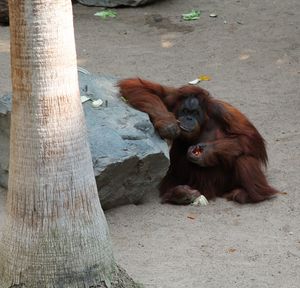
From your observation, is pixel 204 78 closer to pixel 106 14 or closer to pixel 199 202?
pixel 106 14

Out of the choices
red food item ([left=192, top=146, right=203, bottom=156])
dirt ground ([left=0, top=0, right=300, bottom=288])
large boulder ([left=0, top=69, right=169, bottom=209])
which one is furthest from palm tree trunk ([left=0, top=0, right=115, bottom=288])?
red food item ([left=192, top=146, right=203, bottom=156])

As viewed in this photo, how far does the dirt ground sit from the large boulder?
6.7 inches

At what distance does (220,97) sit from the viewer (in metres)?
7.48

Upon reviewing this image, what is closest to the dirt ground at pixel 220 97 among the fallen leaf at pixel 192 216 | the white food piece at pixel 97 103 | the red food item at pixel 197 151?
the fallen leaf at pixel 192 216

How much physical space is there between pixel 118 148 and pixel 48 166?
1482 mm

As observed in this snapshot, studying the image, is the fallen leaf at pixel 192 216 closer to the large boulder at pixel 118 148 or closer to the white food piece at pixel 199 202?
the white food piece at pixel 199 202

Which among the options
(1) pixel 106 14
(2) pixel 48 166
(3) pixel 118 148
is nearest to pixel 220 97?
(3) pixel 118 148

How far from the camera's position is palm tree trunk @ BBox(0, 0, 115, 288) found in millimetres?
3508

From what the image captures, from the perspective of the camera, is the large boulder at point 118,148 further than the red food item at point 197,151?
No

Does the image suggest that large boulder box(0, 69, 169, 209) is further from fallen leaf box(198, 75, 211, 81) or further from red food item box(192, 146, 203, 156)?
fallen leaf box(198, 75, 211, 81)

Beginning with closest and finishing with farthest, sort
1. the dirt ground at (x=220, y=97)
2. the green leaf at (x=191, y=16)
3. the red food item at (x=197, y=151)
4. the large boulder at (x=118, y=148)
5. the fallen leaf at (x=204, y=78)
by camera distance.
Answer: the dirt ground at (x=220, y=97), the large boulder at (x=118, y=148), the red food item at (x=197, y=151), the fallen leaf at (x=204, y=78), the green leaf at (x=191, y=16)

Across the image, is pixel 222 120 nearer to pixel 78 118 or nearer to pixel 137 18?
pixel 78 118

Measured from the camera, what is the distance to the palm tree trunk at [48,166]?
11.5 feet

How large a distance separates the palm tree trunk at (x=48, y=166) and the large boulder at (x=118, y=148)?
1.22m
